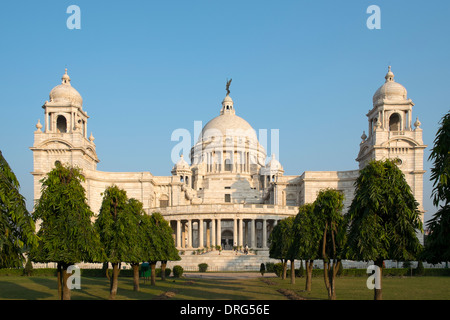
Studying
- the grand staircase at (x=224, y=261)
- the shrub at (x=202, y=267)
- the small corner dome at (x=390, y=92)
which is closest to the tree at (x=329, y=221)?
the shrub at (x=202, y=267)

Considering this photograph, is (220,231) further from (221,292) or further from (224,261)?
(221,292)

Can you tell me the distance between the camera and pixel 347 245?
30.5m

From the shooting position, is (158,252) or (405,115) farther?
(405,115)

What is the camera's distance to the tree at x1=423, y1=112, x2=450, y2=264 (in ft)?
70.7

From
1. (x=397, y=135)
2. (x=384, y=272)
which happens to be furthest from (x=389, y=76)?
(x=384, y=272)

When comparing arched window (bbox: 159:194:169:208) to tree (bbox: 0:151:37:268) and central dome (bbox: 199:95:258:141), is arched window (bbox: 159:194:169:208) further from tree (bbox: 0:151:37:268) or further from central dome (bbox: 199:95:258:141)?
tree (bbox: 0:151:37:268)

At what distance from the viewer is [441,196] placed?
21984mm

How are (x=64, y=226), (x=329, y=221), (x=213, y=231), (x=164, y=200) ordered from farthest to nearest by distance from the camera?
(x=164, y=200), (x=213, y=231), (x=329, y=221), (x=64, y=226)

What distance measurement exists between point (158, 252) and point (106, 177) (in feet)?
206

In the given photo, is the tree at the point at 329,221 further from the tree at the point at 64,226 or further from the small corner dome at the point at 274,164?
the small corner dome at the point at 274,164

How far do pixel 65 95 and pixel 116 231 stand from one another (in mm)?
73834

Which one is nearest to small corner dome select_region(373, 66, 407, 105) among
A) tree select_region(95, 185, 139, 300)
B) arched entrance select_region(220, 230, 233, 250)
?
arched entrance select_region(220, 230, 233, 250)
